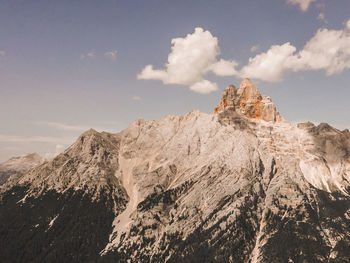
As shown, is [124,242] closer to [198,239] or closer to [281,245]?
[198,239]

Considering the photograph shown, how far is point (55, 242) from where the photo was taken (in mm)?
179250

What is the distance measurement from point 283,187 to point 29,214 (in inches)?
7555

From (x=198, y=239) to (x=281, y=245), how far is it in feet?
163

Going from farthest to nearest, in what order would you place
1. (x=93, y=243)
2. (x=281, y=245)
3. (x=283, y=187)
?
(x=283, y=187)
(x=93, y=243)
(x=281, y=245)

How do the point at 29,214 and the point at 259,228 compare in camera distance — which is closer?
the point at 259,228

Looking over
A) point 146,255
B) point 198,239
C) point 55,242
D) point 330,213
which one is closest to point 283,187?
point 330,213

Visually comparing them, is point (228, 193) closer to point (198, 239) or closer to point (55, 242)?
point (198, 239)

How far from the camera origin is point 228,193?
189 m

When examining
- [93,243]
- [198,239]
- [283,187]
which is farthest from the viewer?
[283,187]

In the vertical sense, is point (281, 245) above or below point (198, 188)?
below

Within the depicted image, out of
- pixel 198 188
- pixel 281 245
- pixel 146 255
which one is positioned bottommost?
pixel 146 255

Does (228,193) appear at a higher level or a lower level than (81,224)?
higher

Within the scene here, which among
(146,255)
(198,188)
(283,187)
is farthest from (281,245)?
(146,255)

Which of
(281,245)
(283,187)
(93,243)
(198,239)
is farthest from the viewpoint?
(283,187)
